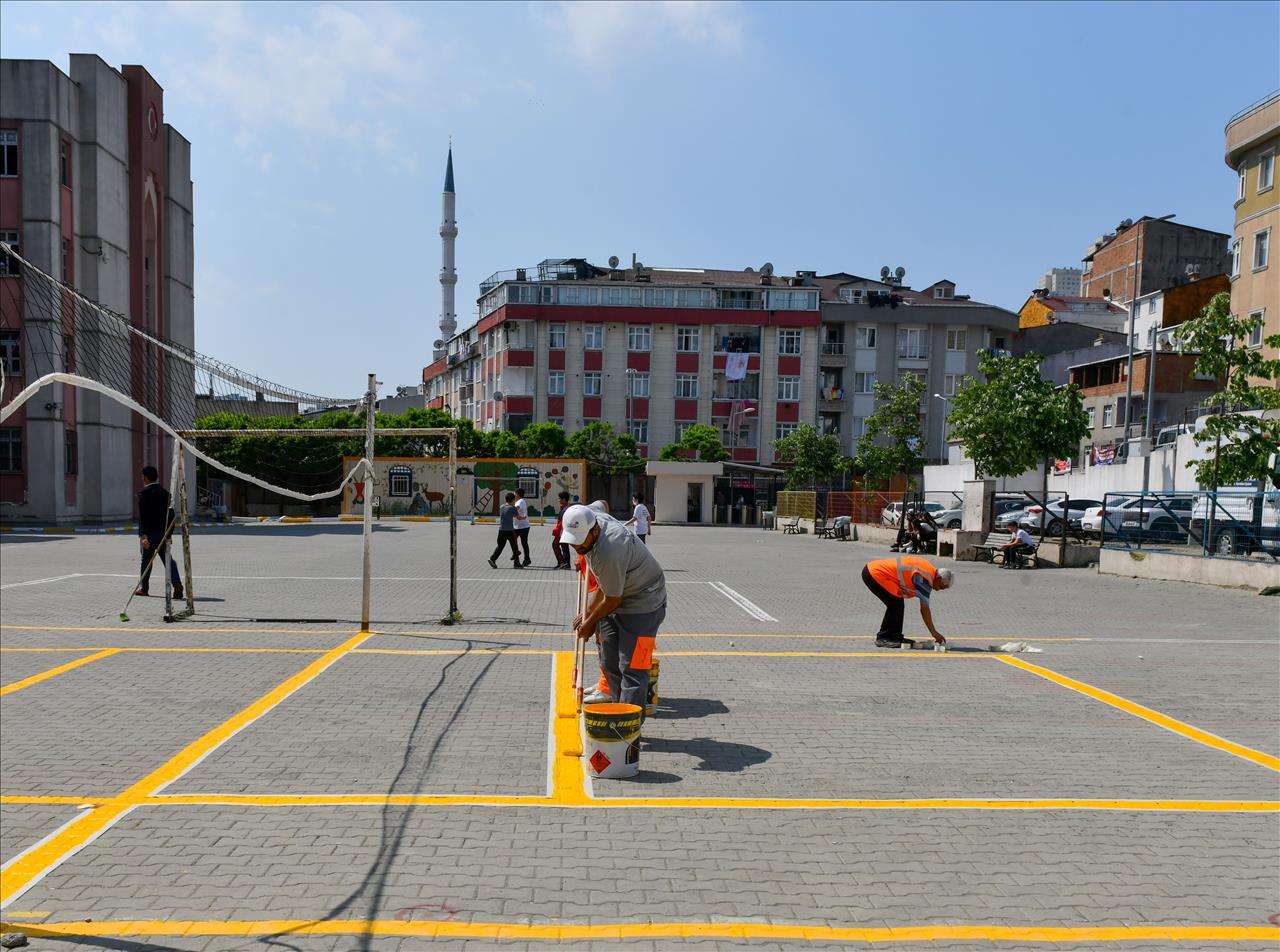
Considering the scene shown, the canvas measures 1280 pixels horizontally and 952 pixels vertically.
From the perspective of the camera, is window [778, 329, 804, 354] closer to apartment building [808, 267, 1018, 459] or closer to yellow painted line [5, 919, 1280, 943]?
apartment building [808, 267, 1018, 459]

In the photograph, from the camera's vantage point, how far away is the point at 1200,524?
2003 centimetres

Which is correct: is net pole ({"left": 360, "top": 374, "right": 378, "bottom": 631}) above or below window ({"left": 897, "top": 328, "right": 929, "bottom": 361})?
below

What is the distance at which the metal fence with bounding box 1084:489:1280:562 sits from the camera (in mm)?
18062

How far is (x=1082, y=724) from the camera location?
7.99 metres

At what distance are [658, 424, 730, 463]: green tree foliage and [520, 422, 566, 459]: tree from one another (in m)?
7.14

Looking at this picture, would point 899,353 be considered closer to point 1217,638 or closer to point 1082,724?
point 1217,638

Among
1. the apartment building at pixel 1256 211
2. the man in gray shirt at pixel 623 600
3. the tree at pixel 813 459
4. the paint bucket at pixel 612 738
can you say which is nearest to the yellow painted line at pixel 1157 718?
→ the man in gray shirt at pixel 623 600

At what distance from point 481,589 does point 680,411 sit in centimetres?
5033

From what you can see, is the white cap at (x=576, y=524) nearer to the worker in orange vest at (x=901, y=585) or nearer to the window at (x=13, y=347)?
the worker in orange vest at (x=901, y=585)

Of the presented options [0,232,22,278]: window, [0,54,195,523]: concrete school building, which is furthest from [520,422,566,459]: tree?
[0,232,22,278]: window

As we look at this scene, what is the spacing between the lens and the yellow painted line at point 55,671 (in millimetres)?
8921

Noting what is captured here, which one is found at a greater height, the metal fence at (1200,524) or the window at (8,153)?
the window at (8,153)

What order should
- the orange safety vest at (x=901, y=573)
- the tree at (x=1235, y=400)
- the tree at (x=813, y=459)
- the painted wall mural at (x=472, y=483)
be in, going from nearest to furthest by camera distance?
1. the orange safety vest at (x=901, y=573)
2. the tree at (x=1235, y=400)
3. the painted wall mural at (x=472, y=483)
4. the tree at (x=813, y=459)

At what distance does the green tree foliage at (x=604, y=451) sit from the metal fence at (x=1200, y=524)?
3927 centimetres
